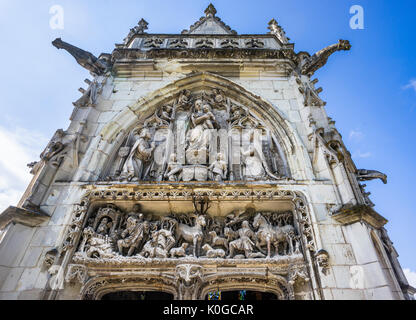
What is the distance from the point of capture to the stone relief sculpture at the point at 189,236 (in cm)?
501

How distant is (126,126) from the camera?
Answer: 7621mm

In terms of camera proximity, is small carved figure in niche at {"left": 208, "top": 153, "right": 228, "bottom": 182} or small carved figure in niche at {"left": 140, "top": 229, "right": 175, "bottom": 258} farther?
small carved figure in niche at {"left": 208, "top": 153, "right": 228, "bottom": 182}

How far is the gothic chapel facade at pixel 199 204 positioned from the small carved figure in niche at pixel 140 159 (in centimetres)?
3

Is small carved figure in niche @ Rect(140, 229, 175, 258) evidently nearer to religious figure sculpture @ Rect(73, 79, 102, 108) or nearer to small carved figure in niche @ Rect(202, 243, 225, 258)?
small carved figure in niche @ Rect(202, 243, 225, 258)

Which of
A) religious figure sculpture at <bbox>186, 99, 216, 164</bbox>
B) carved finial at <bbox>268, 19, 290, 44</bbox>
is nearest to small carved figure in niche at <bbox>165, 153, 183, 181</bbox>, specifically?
religious figure sculpture at <bbox>186, 99, 216, 164</bbox>

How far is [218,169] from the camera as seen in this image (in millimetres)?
6422

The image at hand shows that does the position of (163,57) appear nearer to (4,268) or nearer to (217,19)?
(217,19)

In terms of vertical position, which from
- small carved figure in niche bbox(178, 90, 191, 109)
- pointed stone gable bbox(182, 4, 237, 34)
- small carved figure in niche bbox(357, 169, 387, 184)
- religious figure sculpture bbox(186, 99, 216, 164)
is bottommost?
small carved figure in niche bbox(357, 169, 387, 184)

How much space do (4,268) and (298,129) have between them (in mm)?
6616

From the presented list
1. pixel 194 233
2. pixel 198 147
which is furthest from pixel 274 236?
pixel 198 147

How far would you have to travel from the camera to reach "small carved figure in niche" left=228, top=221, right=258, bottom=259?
4.98 meters

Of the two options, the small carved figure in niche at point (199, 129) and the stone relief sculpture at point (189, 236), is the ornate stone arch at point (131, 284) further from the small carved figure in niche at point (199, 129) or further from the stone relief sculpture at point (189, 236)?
the small carved figure in niche at point (199, 129)

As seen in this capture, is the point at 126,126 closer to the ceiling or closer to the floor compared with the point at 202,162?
closer to the ceiling

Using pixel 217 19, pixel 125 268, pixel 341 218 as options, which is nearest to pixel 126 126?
pixel 125 268
